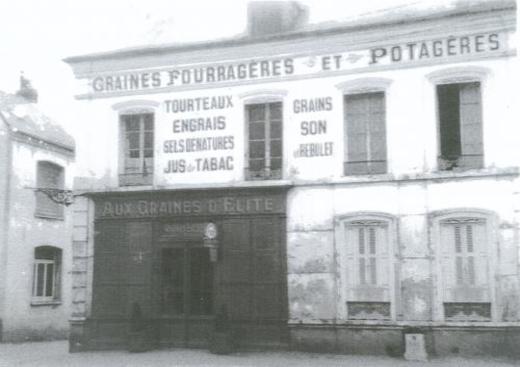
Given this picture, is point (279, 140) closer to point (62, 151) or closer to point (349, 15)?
point (349, 15)

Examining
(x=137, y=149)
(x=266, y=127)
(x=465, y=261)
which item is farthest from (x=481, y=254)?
(x=137, y=149)

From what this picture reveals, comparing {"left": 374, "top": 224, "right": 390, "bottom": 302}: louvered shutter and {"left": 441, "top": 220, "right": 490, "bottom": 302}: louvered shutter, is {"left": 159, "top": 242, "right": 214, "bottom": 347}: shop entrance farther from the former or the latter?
{"left": 441, "top": 220, "right": 490, "bottom": 302}: louvered shutter

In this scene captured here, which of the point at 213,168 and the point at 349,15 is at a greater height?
the point at 349,15

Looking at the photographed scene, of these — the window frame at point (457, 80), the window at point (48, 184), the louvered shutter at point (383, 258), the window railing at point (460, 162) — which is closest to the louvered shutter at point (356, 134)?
the louvered shutter at point (383, 258)

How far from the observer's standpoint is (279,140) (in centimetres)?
1379

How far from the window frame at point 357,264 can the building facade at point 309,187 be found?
0.03m

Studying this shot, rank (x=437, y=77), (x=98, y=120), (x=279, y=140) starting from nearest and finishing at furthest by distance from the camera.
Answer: (x=437, y=77) < (x=279, y=140) < (x=98, y=120)

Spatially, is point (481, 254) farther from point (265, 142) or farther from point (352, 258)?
point (265, 142)

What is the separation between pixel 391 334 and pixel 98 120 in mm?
7837

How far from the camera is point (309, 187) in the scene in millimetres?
13234

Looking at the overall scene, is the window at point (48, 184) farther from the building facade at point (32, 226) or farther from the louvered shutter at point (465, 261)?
the louvered shutter at point (465, 261)

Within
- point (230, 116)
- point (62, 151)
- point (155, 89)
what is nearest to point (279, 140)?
point (230, 116)

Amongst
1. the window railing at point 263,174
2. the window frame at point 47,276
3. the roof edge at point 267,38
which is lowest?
the window frame at point 47,276

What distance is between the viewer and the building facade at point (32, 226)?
17.5 meters
